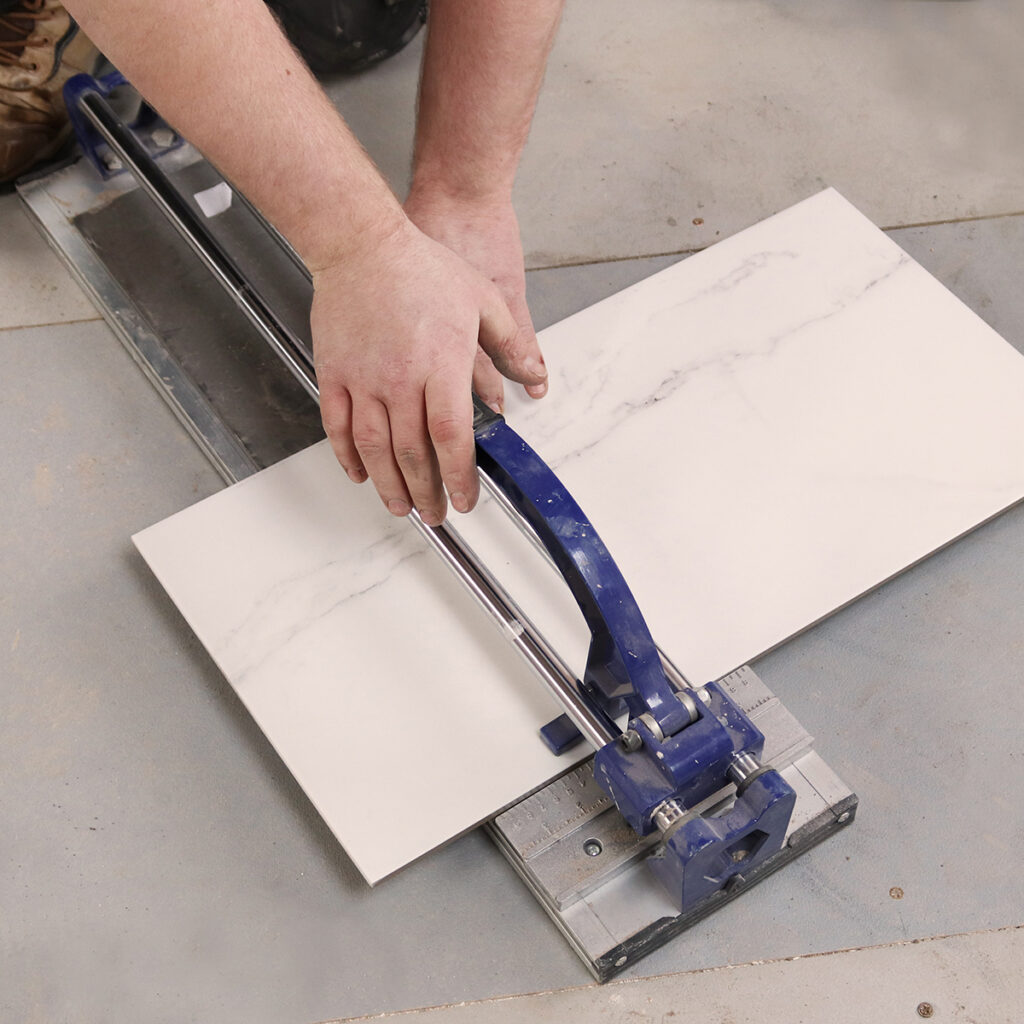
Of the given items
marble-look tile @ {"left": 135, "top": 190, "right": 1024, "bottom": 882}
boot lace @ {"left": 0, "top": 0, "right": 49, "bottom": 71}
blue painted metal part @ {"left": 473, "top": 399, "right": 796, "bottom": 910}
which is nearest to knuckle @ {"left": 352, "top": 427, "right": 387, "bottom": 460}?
blue painted metal part @ {"left": 473, "top": 399, "right": 796, "bottom": 910}

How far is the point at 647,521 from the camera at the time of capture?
150cm

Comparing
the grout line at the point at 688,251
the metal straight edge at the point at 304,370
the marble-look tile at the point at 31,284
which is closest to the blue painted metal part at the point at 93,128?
the metal straight edge at the point at 304,370

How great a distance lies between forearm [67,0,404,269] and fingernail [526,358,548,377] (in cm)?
26

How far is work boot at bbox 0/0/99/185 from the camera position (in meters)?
1.85

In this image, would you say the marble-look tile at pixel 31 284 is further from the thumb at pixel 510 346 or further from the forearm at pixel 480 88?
the thumb at pixel 510 346

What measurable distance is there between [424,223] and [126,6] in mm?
473

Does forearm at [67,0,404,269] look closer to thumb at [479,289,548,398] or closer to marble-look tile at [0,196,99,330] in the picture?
thumb at [479,289,548,398]

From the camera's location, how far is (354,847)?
1.28 metres

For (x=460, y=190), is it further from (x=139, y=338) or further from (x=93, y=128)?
(x=93, y=128)

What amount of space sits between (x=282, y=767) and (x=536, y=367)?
0.56 meters

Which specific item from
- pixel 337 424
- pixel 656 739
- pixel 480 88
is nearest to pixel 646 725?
pixel 656 739

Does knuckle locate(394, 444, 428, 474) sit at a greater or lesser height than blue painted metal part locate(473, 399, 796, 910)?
greater

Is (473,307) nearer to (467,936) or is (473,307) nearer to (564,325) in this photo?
(564,325)

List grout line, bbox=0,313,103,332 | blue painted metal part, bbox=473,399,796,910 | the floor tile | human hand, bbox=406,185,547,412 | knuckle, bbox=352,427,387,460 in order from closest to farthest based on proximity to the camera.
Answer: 1. blue painted metal part, bbox=473,399,796,910
2. knuckle, bbox=352,427,387,460
3. human hand, bbox=406,185,547,412
4. grout line, bbox=0,313,103,332
5. the floor tile
